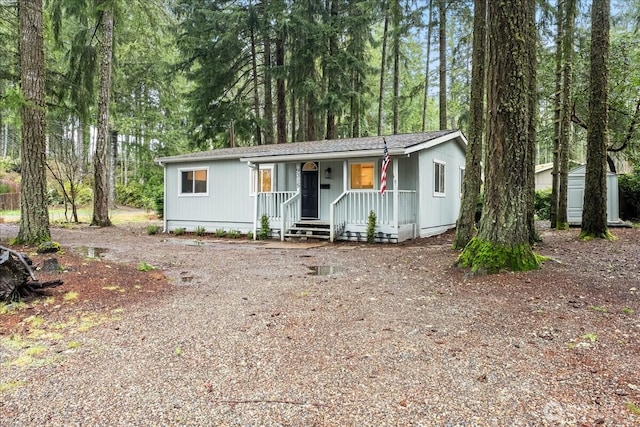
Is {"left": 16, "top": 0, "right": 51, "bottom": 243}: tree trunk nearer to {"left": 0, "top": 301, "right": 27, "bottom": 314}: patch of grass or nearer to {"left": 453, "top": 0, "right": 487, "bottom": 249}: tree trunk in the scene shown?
{"left": 0, "top": 301, "right": 27, "bottom": 314}: patch of grass

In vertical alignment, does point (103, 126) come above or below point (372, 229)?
above

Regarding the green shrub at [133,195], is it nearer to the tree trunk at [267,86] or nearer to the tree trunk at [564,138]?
the tree trunk at [267,86]

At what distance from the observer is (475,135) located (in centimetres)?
850

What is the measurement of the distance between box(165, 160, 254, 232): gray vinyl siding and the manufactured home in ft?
0.11

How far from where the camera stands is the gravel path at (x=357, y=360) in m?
2.34

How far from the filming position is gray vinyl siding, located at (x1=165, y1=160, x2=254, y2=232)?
1331 cm

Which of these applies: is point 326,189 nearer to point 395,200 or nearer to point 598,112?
point 395,200

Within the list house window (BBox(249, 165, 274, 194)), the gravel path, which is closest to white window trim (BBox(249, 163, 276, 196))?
house window (BBox(249, 165, 274, 194))

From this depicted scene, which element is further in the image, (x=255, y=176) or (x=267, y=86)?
(x=267, y=86)

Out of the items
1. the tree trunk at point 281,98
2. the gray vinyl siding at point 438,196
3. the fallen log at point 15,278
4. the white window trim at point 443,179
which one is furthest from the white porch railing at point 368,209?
the tree trunk at point 281,98

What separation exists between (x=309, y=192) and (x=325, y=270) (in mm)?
6175

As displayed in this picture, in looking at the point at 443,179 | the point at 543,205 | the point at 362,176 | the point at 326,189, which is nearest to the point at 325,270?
the point at 362,176

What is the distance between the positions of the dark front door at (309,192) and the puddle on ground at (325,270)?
560 cm

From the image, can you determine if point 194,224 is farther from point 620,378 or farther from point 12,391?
point 620,378
